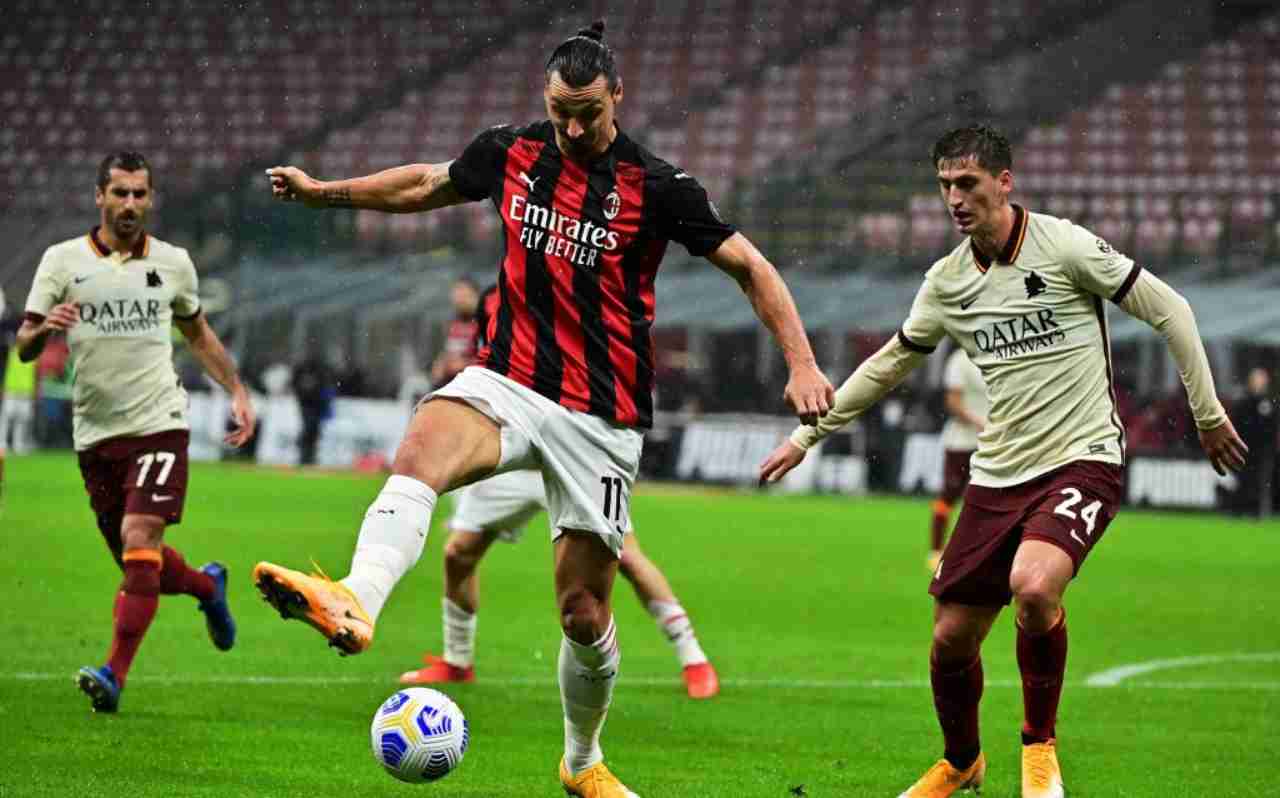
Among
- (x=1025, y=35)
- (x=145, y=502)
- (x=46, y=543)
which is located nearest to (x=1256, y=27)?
(x=1025, y=35)

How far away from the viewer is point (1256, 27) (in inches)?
1226

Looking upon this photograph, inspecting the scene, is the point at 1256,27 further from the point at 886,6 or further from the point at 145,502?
the point at 145,502

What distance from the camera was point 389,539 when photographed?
5.12 m

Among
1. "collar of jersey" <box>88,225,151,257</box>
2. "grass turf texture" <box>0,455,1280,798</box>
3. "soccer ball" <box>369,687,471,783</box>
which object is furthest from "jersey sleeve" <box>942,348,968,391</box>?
"soccer ball" <box>369,687,471,783</box>

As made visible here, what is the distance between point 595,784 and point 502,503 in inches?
119

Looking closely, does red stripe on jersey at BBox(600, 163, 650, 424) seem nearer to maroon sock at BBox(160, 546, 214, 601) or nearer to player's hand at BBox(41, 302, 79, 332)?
player's hand at BBox(41, 302, 79, 332)

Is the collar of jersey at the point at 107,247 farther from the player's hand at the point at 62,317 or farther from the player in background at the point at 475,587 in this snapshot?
the player in background at the point at 475,587

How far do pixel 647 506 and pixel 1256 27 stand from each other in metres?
14.8

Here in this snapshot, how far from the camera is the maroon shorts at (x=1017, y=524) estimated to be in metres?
6.22

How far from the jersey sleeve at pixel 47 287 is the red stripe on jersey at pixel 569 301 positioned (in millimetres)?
3356

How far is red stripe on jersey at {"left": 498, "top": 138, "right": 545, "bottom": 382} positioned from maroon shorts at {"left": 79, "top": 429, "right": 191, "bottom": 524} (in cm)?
296

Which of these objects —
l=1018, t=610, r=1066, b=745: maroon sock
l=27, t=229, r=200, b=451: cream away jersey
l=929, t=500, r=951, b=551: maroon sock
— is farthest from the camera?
Result: l=929, t=500, r=951, b=551: maroon sock

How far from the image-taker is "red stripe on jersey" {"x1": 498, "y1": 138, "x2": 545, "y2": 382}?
588cm

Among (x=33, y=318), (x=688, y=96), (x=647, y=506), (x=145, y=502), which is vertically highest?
(x=688, y=96)
